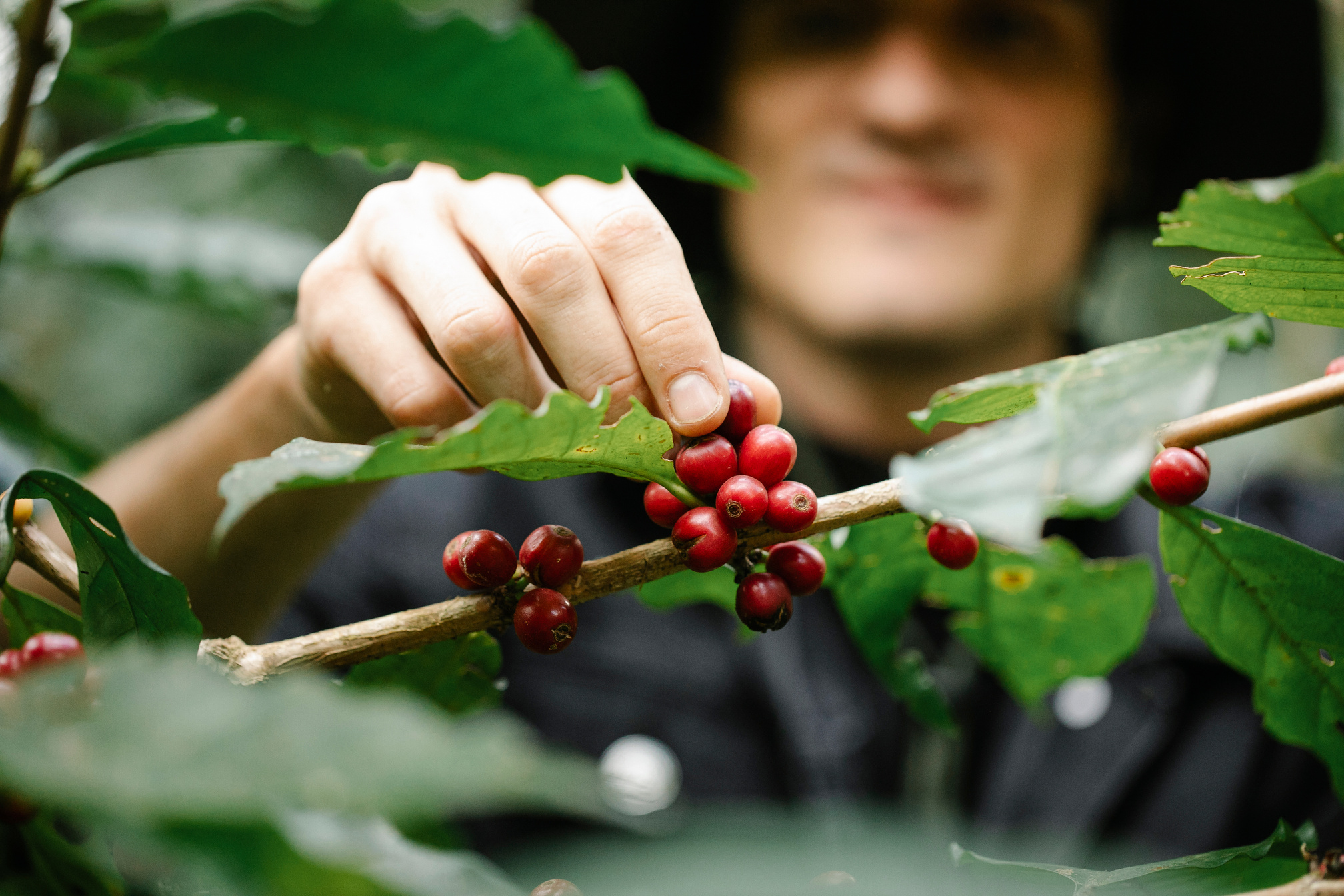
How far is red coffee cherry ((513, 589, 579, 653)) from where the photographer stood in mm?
609

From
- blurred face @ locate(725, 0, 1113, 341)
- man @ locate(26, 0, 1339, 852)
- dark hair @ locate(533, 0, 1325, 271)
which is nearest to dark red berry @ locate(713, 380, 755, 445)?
man @ locate(26, 0, 1339, 852)

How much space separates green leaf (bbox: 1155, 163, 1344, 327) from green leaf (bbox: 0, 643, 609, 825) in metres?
0.52

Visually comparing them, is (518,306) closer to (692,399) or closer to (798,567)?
(692,399)

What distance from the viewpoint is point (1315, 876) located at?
0.56 metres

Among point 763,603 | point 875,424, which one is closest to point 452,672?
point 763,603

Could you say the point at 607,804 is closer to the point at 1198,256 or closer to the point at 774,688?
the point at 774,688

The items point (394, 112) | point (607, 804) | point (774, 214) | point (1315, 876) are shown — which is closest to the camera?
point (607, 804)

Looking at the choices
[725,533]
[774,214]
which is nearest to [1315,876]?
[725,533]

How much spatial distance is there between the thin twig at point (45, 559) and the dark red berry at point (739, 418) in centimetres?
48

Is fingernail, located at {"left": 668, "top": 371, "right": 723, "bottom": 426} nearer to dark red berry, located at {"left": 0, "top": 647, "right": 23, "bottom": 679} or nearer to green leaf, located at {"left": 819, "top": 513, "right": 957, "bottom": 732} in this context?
green leaf, located at {"left": 819, "top": 513, "right": 957, "bottom": 732}

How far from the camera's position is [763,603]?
2.12 feet

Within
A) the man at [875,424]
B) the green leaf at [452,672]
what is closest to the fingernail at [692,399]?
the green leaf at [452,672]

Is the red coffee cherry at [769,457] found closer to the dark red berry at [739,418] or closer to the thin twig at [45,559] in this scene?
the dark red berry at [739,418]

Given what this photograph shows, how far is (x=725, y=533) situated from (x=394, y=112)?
330 millimetres
